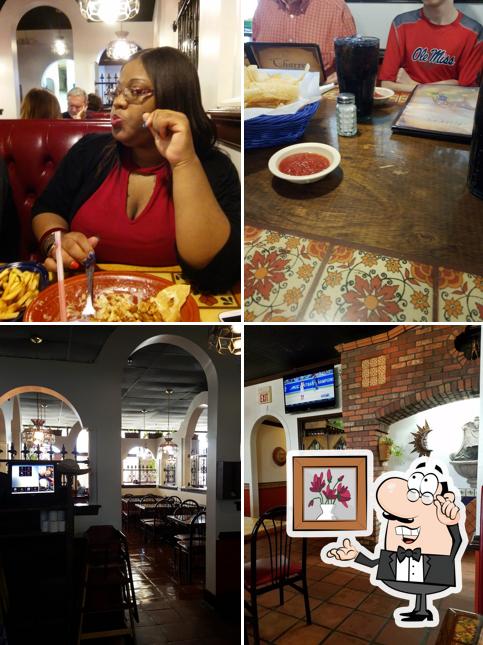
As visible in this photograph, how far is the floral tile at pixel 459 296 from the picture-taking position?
188cm

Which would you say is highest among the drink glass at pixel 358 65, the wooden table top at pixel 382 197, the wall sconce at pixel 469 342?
the drink glass at pixel 358 65

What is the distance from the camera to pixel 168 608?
209 cm

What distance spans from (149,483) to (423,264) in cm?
123

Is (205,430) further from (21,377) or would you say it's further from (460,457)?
(460,457)

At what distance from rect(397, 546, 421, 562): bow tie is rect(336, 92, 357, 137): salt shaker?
4.79ft

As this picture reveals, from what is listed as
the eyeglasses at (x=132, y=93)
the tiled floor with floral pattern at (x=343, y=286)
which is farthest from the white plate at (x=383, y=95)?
the eyeglasses at (x=132, y=93)

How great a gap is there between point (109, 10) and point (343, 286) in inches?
43.7

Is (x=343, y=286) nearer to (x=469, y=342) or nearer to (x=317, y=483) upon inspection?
(x=469, y=342)

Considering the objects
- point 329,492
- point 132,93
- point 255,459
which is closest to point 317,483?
point 329,492

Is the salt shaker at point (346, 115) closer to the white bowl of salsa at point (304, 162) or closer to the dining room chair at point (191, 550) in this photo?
the white bowl of salsa at point (304, 162)

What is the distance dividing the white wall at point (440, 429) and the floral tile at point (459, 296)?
367 millimetres

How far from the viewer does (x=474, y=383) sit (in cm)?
218

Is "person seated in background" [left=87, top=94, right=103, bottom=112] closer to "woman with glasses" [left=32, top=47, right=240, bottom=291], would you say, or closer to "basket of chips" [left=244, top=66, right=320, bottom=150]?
"woman with glasses" [left=32, top=47, right=240, bottom=291]

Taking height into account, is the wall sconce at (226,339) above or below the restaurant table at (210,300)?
below
